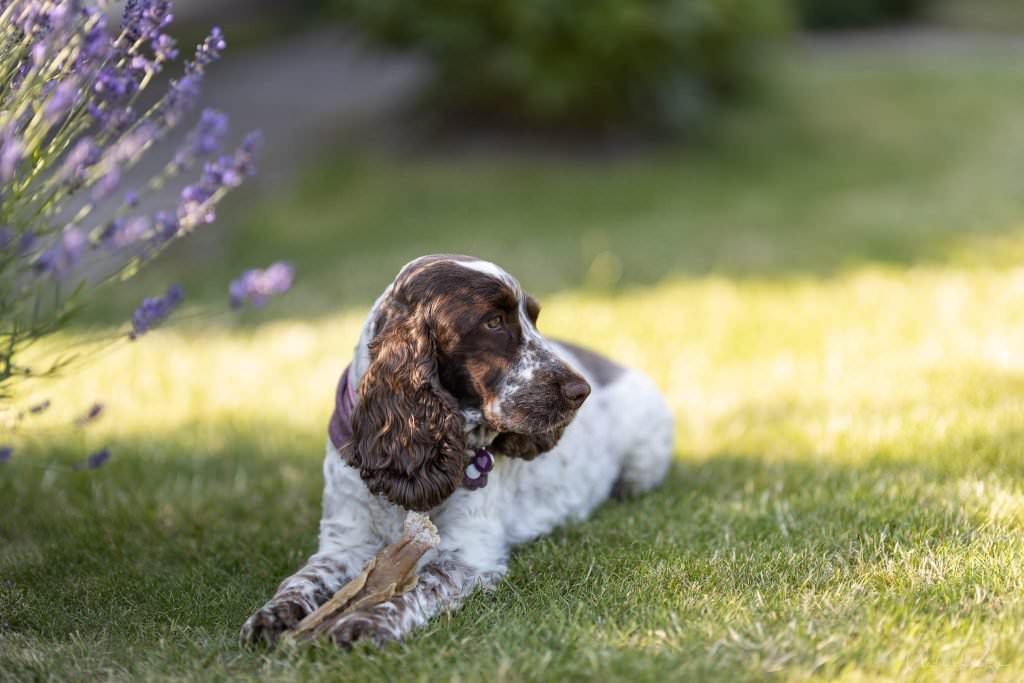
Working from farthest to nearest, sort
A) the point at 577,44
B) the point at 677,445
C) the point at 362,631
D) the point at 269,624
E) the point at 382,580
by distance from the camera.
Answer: the point at 577,44 → the point at 677,445 → the point at 382,580 → the point at 269,624 → the point at 362,631

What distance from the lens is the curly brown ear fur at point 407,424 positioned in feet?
10.5

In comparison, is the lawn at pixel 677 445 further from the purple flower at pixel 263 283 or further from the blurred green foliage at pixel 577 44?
the purple flower at pixel 263 283

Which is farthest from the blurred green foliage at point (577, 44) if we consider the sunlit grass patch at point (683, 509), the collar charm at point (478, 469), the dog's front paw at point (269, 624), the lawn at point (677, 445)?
the dog's front paw at point (269, 624)

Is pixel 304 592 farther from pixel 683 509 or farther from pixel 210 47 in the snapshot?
pixel 210 47

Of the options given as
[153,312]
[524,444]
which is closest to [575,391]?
[524,444]

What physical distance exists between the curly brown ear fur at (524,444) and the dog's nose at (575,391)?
17 centimetres

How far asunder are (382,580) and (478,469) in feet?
1.60

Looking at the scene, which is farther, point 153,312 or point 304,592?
point 153,312

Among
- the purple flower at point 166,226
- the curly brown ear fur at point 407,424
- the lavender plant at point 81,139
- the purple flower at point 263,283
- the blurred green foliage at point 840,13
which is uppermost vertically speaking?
the lavender plant at point 81,139

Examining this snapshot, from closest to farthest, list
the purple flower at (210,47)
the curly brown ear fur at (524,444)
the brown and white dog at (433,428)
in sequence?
1. the brown and white dog at (433,428)
2. the purple flower at (210,47)
3. the curly brown ear fur at (524,444)

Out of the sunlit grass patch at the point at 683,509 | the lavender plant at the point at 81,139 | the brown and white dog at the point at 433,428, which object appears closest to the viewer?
the sunlit grass patch at the point at 683,509

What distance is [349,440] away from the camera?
132 inches

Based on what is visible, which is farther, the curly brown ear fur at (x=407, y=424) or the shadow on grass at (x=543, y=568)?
the curly brown ear fur at (x=407, y=424)

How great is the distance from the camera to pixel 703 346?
6492mm
